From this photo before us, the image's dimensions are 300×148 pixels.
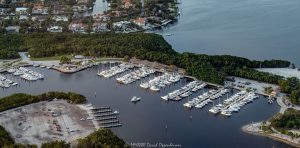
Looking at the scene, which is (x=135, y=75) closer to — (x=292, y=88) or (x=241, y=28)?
(x=292, y=88)

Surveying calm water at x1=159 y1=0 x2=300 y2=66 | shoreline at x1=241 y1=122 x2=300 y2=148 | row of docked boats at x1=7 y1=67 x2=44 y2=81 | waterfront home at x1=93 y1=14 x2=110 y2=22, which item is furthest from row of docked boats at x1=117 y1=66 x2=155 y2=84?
waterfront home at x1=93 y1=14 x2=110 y2=22

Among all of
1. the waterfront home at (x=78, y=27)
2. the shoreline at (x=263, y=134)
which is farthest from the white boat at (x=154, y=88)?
the waterfront home at (x=78, y=27)

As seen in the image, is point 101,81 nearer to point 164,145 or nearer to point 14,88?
point 14,88

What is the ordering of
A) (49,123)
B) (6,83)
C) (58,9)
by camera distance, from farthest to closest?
1. (58,9)
2. (6,83)
3. (49,123)

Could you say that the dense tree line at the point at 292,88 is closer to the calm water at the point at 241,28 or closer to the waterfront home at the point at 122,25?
the calm water at the point at 241,28

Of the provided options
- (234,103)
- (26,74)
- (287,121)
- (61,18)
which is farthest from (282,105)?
(61,18)

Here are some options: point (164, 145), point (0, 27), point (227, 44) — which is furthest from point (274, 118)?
point (0, 27)
